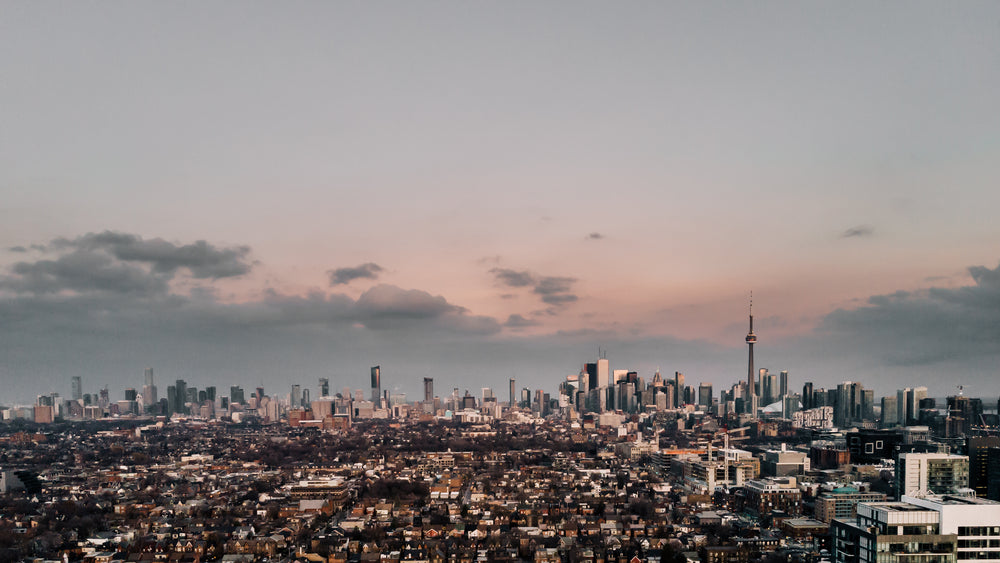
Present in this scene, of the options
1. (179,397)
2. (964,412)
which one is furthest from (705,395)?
(179,397)

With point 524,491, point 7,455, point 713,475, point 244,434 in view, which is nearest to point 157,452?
point 7,455

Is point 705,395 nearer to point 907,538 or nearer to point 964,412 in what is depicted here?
point 964,412

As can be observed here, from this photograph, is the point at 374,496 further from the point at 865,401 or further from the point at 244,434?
the point at 865,401

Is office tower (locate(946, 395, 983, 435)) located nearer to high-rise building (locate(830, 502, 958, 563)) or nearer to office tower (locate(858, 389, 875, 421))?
office tower (locate(858, 389, 875, 421))

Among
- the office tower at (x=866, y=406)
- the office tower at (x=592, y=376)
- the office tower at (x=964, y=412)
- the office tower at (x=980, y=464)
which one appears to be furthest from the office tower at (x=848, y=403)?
the office tower at (x=980, y=464)

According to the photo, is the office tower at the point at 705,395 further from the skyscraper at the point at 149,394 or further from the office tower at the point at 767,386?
the skyscraper at the point at 149,394
